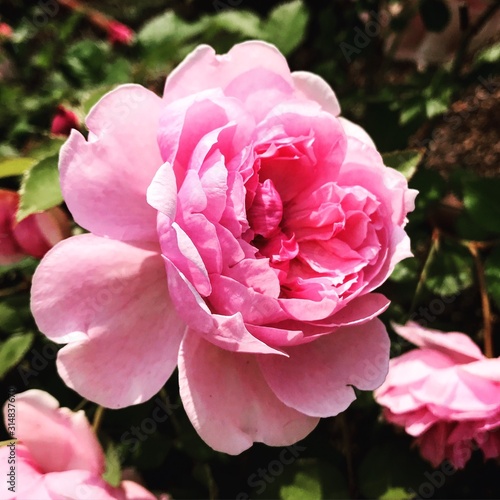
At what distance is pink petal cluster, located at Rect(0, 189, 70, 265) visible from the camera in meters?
0.55

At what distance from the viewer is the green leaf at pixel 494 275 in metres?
0.62

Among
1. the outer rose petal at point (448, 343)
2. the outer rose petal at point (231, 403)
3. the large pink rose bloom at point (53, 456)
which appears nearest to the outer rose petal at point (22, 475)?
the large pink rose bloom at point (53, 456)

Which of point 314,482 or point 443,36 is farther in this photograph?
point 443,36

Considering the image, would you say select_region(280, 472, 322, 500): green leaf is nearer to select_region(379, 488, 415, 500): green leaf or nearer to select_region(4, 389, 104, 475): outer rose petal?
select_region(379, 488, 415, 500): green leaf

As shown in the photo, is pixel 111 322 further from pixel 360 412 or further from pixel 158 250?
pixel 360 412

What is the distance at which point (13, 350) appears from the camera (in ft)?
2.20

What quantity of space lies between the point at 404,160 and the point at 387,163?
0.02 meters

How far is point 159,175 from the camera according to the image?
1.38 feet

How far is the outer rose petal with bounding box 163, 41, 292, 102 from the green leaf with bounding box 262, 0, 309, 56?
391 millimetres

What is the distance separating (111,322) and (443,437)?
14.3 inches

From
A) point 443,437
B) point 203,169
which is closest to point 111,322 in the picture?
point 203,169

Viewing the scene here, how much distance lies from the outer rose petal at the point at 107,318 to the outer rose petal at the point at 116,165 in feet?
0.06

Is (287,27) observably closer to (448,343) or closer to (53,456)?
(448,343)

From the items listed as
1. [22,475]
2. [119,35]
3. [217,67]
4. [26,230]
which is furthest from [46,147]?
[119,35]
